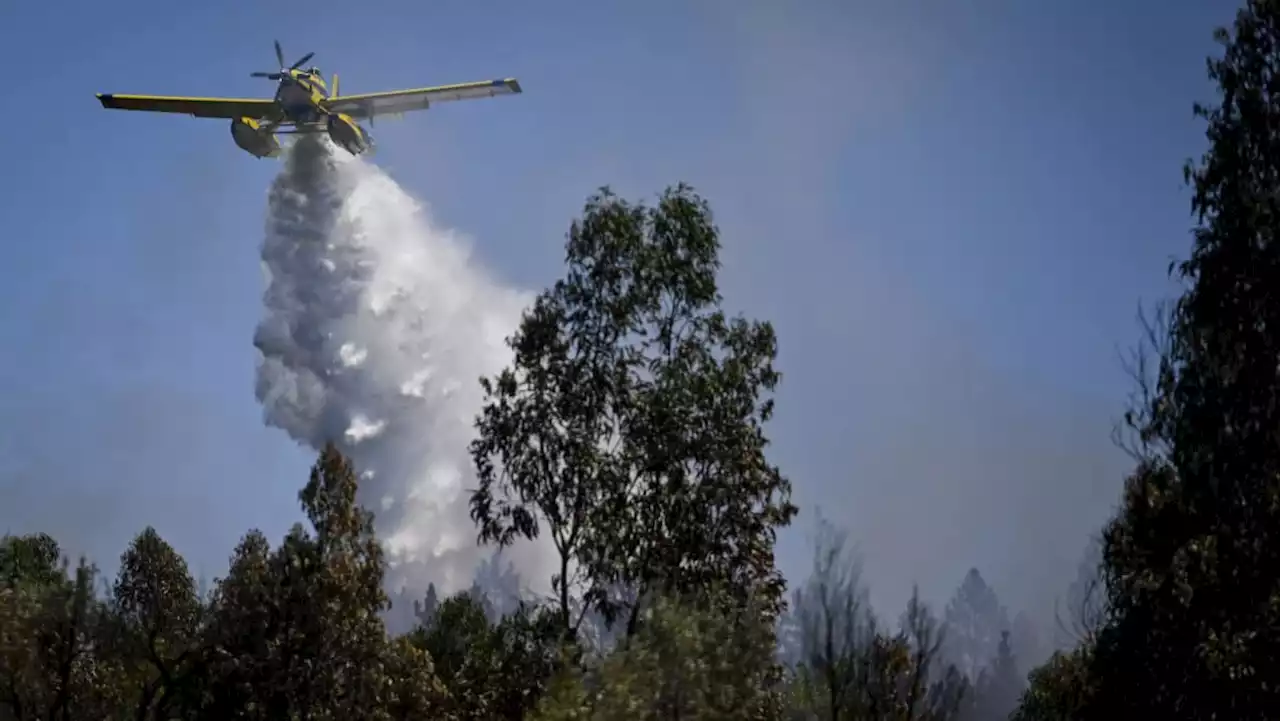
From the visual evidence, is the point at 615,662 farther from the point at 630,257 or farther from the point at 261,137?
the point at 261,137

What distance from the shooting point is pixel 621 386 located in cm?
3916

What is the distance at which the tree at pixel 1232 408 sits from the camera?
95.2 ft

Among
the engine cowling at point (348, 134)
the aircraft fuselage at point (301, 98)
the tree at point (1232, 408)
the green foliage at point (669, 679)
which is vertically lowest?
the green foliage at point (669, 679)

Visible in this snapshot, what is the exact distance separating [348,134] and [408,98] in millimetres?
5518

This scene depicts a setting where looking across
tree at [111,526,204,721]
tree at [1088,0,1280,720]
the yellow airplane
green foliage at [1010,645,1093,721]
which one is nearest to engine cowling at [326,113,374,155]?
the yellow airplane

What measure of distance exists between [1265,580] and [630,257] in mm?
18860

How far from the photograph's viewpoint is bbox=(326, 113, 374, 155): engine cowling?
246 ft

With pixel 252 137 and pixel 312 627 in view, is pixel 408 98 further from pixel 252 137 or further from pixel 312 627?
pixel 312 627

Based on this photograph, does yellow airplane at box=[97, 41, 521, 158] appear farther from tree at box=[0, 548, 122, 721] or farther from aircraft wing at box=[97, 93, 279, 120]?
tree at box=[0, 548, 122, 721]

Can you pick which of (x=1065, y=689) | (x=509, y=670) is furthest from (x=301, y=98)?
(x=1065, y=689)

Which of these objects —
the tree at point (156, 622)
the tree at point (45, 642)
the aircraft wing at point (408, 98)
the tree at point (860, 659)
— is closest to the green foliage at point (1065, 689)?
the tree at point (860, 659)

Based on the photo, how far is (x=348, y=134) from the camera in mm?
75000

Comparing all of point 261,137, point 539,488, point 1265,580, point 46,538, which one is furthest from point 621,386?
point 46,538

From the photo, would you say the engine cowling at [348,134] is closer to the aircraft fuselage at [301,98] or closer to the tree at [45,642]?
the aircraft fuselage at [301,98]
